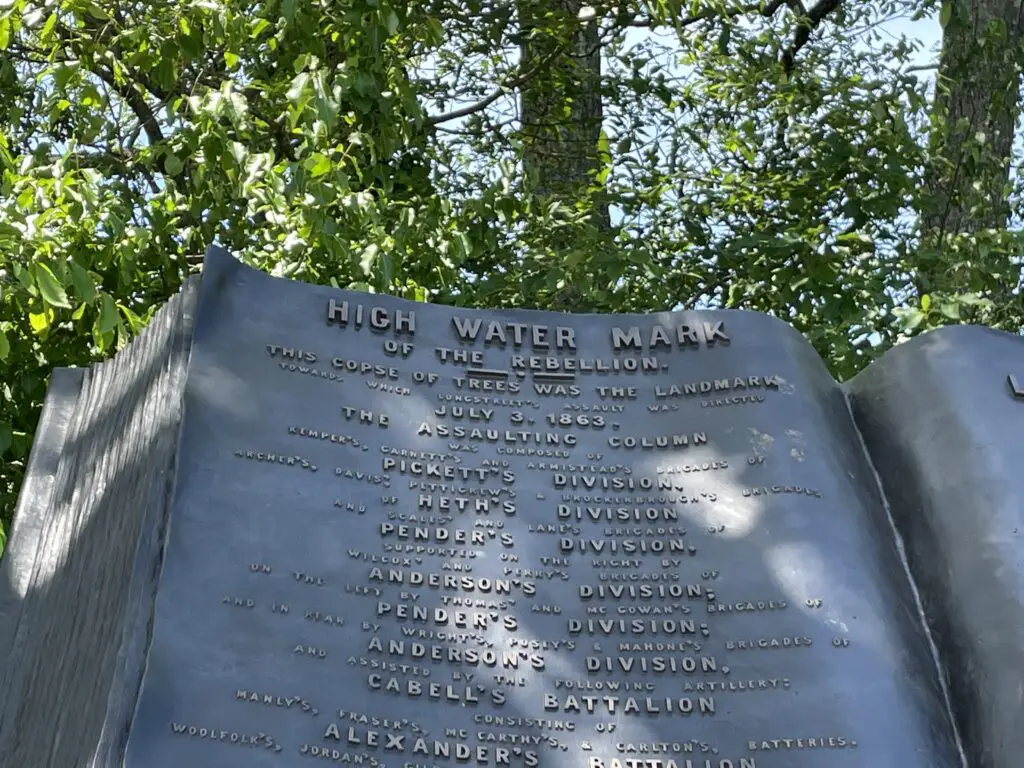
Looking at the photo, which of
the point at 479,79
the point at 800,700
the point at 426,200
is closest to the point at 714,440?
the point at 800,700

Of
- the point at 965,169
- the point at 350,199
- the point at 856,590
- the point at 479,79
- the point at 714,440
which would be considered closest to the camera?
the point at 856,590

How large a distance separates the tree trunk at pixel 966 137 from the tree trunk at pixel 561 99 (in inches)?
97.8

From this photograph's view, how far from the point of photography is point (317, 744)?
3.94 m

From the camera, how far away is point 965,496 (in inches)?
189

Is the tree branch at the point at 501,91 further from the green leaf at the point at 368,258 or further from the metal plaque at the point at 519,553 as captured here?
the metal plaque at the point at 519,553

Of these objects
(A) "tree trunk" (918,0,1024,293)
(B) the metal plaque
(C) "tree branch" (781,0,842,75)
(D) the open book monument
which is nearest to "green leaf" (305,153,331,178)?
(D) the open book monument

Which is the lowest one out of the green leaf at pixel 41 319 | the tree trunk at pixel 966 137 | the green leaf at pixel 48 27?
the green leaf at pixel 41 319

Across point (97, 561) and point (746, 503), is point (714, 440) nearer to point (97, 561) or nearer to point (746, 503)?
point (746, 503)

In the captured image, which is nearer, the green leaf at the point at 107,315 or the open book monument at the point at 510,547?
the open book monument at the point at 510,547

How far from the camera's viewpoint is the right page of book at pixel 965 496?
4.38 metres

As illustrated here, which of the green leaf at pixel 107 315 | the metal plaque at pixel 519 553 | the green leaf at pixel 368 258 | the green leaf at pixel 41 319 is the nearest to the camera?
the metal plaque at pixel 519 553

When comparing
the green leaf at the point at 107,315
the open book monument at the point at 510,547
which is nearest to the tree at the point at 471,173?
the green leaf at the point at 107,315

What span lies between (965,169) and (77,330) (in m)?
6.31

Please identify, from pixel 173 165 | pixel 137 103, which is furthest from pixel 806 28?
pixel 173 165
